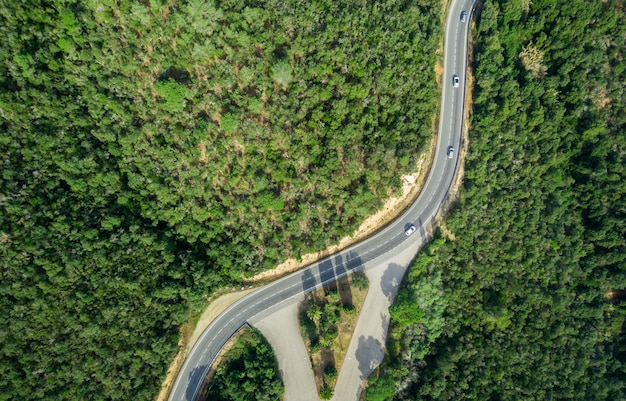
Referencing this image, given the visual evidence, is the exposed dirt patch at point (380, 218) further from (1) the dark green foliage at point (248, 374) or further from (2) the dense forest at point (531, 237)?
(1) the dark green foliage at point (248, 374)

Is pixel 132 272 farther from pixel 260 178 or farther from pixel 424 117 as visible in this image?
pixel 424 117

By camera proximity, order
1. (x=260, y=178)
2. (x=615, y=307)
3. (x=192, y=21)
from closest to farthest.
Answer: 1. (x=192, y=21)
2. (x=260, y=178)
3. (x=615, y=307)

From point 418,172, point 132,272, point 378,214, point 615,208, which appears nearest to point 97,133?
point 132,272

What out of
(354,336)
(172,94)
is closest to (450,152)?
(354,336)

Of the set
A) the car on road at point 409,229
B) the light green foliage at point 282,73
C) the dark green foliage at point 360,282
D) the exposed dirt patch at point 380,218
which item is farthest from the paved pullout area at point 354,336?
the light green foliage at point 282,73

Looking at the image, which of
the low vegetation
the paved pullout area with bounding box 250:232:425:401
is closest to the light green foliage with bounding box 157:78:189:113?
the paved pullout area with bounding box 250:232:425:401

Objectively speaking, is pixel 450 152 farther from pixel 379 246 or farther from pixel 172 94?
pixel 172 94
